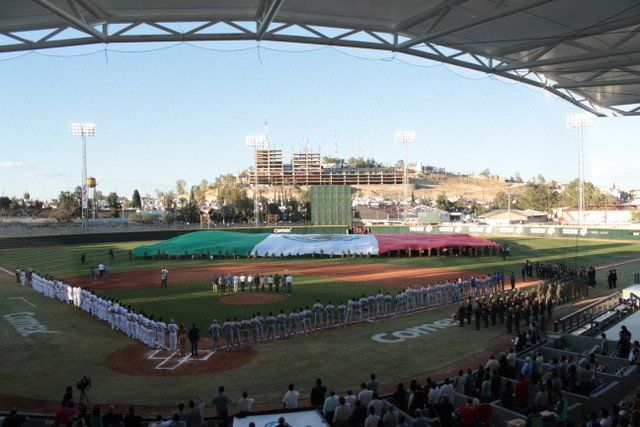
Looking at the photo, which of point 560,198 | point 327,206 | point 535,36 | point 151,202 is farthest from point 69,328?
point 151,202

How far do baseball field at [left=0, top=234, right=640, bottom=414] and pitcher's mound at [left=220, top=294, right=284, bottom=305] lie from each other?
0.15 feet

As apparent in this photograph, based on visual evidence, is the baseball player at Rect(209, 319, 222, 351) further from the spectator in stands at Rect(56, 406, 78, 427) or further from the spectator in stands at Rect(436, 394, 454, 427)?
the spectator in stands at Rect(436, 394, 454, 427)

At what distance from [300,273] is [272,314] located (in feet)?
41.6

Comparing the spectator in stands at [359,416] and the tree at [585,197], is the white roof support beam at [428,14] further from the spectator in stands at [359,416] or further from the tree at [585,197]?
the tree at [585,197]

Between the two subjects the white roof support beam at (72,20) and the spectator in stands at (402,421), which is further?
the white roof support beam at (72,20)

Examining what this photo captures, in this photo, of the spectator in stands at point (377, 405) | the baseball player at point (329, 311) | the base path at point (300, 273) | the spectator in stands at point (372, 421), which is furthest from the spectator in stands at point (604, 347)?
the base path at point (300, 273)

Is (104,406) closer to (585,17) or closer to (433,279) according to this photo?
(585,17)

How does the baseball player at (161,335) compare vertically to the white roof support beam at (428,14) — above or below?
below

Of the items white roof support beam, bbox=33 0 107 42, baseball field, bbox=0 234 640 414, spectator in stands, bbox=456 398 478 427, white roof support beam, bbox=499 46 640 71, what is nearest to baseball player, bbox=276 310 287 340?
baseball field, bbox=0 234 640 414

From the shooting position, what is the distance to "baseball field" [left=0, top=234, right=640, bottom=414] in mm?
11945

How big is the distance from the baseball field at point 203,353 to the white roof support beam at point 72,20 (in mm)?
8005

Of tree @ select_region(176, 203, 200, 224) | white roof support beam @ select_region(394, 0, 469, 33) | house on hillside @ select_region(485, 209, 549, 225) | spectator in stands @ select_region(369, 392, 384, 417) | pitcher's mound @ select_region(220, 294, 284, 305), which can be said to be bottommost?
pitcher's mound @ select_region(220, 294, 284, 305)

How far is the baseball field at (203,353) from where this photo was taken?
11945 millimetres

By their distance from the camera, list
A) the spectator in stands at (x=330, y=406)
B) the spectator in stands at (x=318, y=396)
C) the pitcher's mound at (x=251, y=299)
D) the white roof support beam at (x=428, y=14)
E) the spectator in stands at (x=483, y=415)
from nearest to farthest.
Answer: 1. the spectator in stands at (x=483, y=415)
2. the spectator in stands at (x=330, y=406)
3. the white roof support beam at (x=428, y=14)
4. the spectator in stands at (x=318, y=396)
5. the pitcher's mound at (x=251, y=299)
